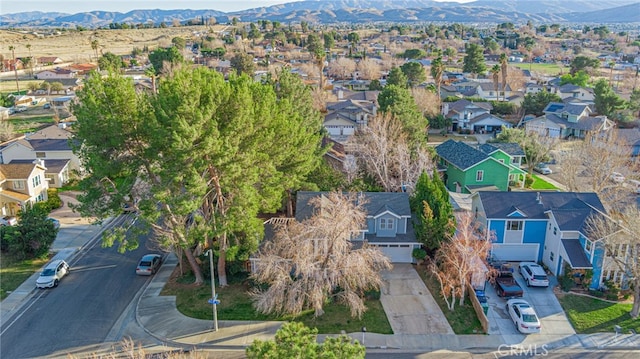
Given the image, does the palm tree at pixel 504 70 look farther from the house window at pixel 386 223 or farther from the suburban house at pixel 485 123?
the house window at pixel 386 223

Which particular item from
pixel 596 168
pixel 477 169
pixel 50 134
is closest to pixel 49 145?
pixel 50 134

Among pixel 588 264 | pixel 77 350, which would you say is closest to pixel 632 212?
→ pixel 588 264

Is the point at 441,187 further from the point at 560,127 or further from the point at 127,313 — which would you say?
the point at 560,127

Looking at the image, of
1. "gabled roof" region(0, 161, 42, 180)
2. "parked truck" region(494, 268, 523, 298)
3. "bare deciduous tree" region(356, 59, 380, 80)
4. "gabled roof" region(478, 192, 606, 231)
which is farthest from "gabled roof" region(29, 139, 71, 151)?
"bare deciduous tree" region(356, 59, 380, 80)

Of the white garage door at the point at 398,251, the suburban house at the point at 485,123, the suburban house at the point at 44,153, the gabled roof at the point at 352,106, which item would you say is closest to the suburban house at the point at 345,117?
the gabled roof at the point at 352,106

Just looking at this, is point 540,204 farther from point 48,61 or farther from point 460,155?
point 48,61

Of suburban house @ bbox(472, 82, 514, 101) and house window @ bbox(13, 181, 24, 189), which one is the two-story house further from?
house window @ bbox(13, 181, 24, 189)
